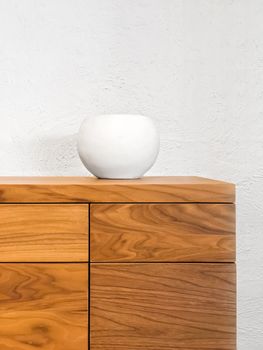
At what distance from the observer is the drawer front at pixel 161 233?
1.12 m

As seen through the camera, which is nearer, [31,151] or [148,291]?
[148,291]

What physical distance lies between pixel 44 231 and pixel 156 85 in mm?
Answer: 682

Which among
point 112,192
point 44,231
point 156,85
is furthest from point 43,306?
point 156,85

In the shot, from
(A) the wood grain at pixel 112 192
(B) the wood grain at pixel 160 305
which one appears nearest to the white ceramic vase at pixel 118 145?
(A) the wood grain at pixel 112 192

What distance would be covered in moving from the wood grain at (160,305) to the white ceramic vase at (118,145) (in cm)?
28

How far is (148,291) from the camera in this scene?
3.71ft

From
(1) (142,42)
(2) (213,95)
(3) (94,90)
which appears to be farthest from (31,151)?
(2) (213,95)

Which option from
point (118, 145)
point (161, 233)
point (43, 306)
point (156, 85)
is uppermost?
point (156, 85)

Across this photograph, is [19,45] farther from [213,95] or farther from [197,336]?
[197,336]

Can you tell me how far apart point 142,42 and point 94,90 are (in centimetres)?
22

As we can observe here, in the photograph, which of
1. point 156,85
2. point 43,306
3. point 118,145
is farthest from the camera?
point 156,85

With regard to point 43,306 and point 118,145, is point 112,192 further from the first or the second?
point 43,306

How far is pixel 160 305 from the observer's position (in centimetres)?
113

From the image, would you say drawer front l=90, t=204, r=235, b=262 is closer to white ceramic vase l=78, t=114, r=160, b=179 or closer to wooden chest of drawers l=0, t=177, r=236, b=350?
wooden chest of drawers l=0, t=177, r=236, b=350
